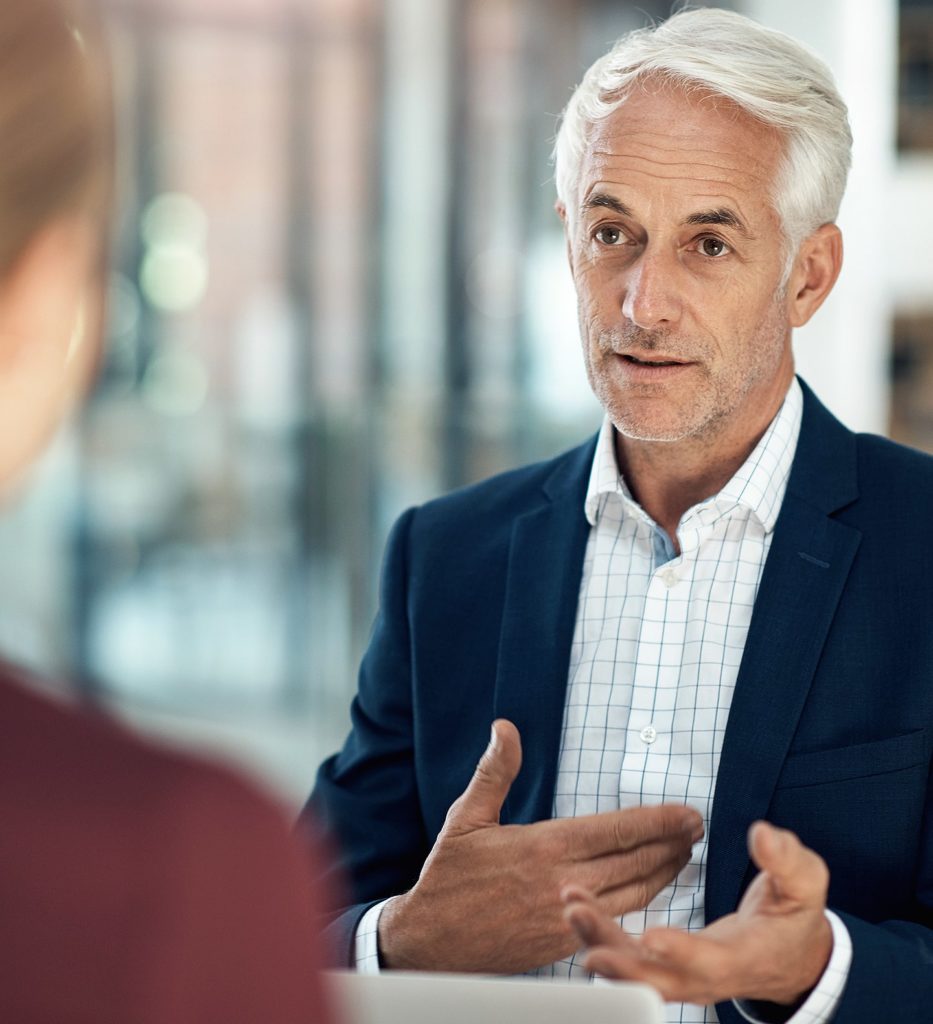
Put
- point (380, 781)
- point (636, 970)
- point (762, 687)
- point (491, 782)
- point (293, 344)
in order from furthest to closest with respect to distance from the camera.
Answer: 1. point (293, 344)
2. point (380, 781)
3. point (762, 687)
4. point (491, 782)
5. point (636, 970)

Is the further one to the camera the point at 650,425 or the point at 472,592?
the point at 472,592

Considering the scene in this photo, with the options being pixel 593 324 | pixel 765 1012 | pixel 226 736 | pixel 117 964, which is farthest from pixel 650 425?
pixel 226 736

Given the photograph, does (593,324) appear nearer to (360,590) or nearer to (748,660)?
(748,660)

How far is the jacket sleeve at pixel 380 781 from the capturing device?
1.72 m

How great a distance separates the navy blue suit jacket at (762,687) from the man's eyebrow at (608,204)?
314 millimetres

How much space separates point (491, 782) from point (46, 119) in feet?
3.34

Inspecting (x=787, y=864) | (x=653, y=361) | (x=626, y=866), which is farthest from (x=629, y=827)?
(x=653, y=361)

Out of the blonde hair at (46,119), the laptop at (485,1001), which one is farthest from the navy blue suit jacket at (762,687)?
the blonde hair at (46,119)

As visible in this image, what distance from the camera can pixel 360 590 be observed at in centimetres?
473

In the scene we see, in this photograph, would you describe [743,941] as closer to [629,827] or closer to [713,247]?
[629,827]

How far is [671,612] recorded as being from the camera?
166 centimetres

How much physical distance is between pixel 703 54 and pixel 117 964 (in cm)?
145

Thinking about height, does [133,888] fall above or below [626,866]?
above

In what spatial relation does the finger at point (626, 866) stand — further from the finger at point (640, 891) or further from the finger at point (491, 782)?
the finger at point (491, 782)
